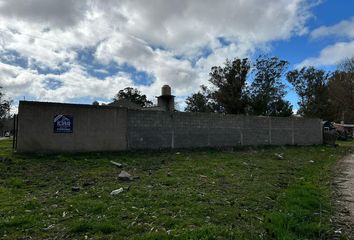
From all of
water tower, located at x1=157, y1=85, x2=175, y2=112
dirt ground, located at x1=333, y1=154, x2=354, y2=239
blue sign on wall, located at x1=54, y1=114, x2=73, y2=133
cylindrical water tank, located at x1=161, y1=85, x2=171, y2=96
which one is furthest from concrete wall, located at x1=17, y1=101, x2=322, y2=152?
dirt ground, located at x1=333, y1=154, x2=354, y2=239

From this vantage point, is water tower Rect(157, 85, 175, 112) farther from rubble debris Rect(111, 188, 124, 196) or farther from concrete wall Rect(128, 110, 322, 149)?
rubble debris Rect(111, 188, 124, 196)

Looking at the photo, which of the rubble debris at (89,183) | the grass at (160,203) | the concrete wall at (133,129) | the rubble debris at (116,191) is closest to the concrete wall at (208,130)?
the concrete wall at (133,129)

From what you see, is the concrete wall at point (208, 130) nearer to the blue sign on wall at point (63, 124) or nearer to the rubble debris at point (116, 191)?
the blue sign on wall at point (63, 124)

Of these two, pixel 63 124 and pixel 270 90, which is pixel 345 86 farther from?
pixel 63 124

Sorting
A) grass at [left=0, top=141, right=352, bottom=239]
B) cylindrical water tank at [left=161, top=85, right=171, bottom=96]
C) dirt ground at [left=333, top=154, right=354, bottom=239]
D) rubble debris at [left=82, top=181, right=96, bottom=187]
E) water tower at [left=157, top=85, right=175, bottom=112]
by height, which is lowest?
dirt ground at [left=333, top=154, right=354, bottom=239]

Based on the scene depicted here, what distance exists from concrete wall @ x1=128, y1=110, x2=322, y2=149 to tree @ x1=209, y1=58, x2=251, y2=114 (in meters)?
15.1

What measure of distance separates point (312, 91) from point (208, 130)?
42.6 metres

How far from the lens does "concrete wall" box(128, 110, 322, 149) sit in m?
Answer: 15.0

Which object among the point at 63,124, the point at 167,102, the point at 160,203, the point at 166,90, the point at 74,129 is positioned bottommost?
the point at 160,203

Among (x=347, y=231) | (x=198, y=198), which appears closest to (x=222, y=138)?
(x=198, y=198)

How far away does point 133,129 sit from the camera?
47.8ft

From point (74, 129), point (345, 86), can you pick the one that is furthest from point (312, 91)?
point (74, 129)

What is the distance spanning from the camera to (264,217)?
5250mm

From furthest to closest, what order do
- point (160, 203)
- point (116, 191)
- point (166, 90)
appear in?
point (166, 90), point (116, 191), point (160, 203)
